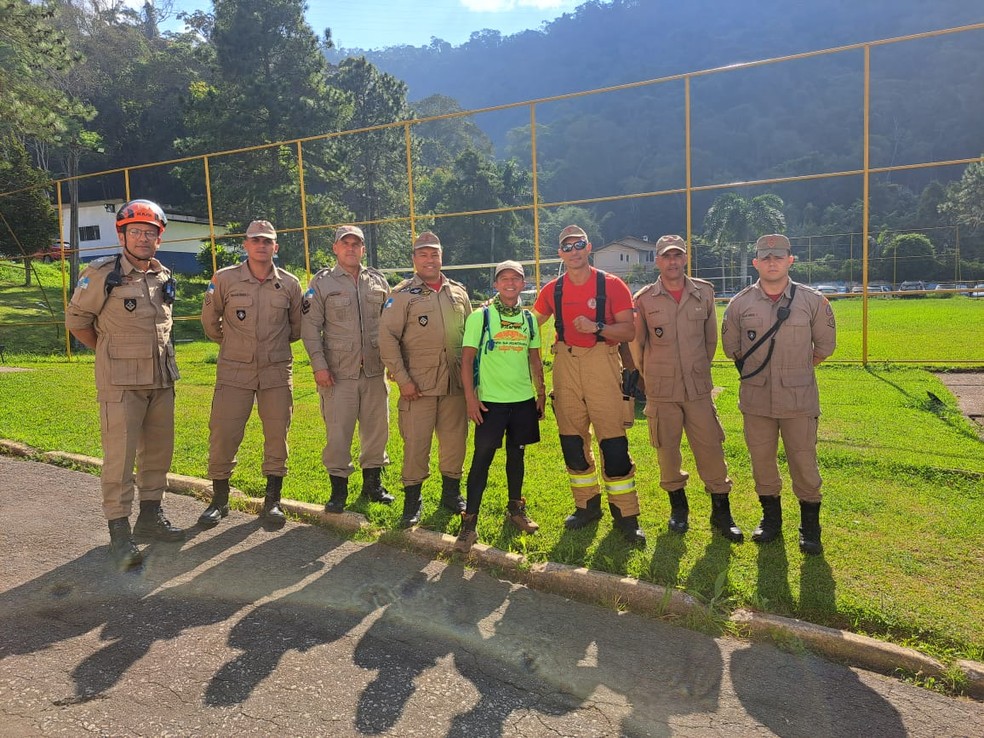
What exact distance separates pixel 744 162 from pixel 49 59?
118604 millimetres

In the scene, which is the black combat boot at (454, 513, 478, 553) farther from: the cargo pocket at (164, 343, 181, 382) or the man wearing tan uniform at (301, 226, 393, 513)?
the cargo pocket at (164, 343, 181, 382)

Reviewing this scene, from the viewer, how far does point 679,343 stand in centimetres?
460

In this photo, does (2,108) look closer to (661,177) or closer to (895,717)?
(895,717)

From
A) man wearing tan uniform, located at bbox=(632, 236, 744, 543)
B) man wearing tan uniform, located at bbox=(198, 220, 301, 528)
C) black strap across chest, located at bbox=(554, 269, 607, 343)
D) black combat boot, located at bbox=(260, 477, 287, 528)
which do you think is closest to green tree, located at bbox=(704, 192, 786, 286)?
man wearing tan uniform, located at bbox=(632, 236, 744, 543)

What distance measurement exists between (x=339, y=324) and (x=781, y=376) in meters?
3.07

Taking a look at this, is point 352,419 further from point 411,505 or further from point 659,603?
point 659,603

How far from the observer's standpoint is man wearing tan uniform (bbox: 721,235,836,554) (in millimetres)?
4301

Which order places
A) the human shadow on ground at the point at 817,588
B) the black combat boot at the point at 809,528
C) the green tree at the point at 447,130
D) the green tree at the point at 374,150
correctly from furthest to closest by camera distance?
the green tree at the point at 447,130 < the green tree at the point at 374,150 < the black combat boot at the point at 809,528 < the human shadow on ground at the point at 817,588

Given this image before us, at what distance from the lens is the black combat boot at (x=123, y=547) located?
431 centimetres

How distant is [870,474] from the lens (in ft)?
18.5

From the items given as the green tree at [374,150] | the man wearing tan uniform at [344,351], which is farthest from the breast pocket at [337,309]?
the green tree at [374,150]

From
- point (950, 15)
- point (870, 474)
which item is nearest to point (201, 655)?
point (870, 474)

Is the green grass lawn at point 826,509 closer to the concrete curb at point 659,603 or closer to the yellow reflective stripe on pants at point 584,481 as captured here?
the concrete curb at point 659,603

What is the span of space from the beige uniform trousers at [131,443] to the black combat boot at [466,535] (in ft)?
7.00
